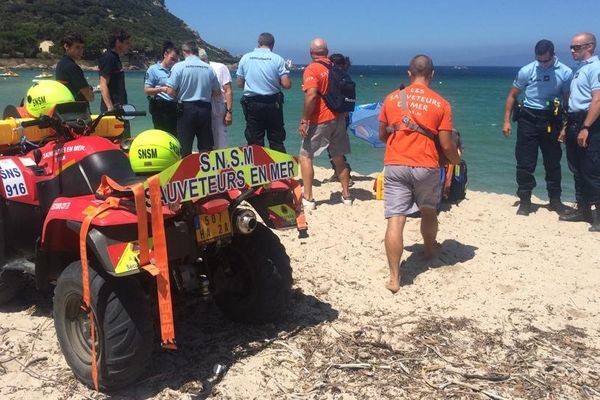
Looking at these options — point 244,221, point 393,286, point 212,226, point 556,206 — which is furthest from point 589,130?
point 212,226

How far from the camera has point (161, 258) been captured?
290 cm

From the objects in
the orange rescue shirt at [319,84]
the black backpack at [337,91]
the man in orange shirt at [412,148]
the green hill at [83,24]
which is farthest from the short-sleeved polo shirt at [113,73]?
the green hill at [83,24]

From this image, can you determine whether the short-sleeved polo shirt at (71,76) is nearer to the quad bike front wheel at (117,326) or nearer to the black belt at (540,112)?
the quad bike front wheel at (117,326)

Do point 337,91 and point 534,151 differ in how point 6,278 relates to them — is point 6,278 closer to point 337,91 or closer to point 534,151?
point 337,91

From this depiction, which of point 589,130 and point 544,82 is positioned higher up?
point 544,82

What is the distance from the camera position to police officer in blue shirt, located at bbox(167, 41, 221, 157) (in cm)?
673

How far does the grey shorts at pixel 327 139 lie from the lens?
6836mm

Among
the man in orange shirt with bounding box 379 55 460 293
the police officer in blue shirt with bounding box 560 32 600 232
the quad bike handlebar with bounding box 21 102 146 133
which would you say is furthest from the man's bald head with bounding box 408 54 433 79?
the police officer in blue shirt with bounding box 560 32 600 232

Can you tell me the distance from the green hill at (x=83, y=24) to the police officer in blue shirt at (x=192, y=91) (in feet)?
189

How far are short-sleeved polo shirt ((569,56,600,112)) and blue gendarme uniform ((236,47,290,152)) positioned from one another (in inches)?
127

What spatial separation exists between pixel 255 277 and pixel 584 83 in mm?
4500

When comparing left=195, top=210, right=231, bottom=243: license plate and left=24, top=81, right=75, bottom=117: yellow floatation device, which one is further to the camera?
left=24, top=81, right=75, bottom=117: yellow floatation device

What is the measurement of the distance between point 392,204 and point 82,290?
8.18 ft

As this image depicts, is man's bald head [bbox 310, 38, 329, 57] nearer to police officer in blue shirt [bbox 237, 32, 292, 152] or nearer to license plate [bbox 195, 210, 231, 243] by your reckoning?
police officer in blue shirt [bbox 237, 32, 292, 152]
